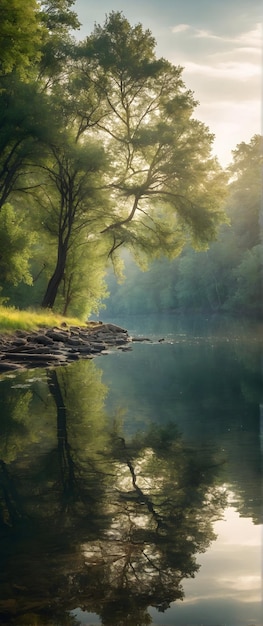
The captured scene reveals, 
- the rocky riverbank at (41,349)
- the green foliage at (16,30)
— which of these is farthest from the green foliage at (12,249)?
the green foliage at (16,30)

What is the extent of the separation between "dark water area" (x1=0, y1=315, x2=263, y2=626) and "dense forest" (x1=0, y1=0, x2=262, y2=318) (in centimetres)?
1758

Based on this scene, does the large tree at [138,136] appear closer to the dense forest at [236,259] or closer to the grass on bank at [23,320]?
the grass on bank at [23,320]

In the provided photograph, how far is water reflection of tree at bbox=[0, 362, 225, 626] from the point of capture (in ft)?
12.2

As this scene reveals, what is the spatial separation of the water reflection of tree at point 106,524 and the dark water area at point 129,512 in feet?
0.04

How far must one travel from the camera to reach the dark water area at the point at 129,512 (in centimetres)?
369

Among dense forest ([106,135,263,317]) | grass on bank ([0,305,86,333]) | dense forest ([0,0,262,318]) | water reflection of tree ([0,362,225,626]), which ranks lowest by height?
water reflection of tree ([0,362,225,626])

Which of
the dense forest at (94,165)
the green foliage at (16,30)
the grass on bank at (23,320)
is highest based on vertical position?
the dense forest at (94,165)

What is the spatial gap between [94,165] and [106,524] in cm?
2733

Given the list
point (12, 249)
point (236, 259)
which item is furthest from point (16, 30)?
point (236, 259)

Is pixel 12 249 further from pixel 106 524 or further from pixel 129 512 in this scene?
pixel 106 524

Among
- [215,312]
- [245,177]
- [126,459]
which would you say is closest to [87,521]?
[126,459]

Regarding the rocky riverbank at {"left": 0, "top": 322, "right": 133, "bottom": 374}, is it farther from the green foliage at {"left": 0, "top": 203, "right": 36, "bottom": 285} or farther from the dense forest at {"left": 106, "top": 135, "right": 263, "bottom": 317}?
the dense forest at {"left": 106, "top": 135, "right": 263, "bottom": 317}

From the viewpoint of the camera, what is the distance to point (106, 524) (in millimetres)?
4969

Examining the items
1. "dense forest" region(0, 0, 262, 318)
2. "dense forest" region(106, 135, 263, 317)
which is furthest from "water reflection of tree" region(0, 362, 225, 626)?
"dense forest" region(106, 135, 263, 317)
